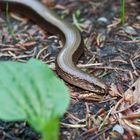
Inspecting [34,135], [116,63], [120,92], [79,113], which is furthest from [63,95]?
[116,63]

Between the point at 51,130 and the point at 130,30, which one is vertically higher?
the point at 130,30

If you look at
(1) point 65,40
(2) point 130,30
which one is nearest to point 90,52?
(1) point 65,40

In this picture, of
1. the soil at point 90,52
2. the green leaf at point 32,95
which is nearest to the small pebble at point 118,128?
the soil at point 90,52

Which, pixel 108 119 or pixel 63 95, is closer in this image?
pixel 63 95

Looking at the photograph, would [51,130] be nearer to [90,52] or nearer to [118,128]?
[118,128]

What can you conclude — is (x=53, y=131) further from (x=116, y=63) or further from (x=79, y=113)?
(x=116, y=63)

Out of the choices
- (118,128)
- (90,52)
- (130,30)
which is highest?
(130,30)
